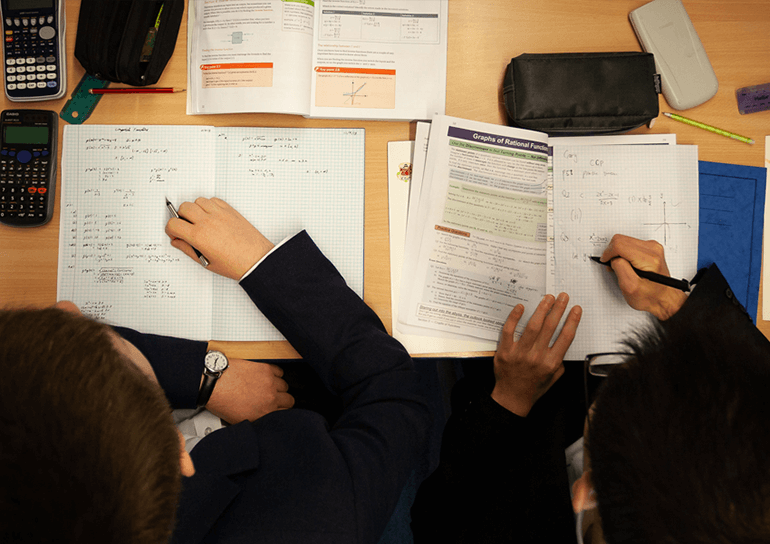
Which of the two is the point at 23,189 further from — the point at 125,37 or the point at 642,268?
the point at 642,268

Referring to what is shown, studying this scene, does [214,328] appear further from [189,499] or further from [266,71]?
[266,71]

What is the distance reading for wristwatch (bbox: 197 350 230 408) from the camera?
77 cm

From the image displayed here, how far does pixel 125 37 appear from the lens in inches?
29.1

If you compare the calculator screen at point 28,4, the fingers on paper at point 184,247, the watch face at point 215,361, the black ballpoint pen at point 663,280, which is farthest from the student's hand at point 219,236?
the black ballpoint pen at point 663,280

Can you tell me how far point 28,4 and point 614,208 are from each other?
112 centimetres

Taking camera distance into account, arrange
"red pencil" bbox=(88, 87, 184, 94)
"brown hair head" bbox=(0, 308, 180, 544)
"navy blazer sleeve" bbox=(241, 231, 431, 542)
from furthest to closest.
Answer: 1. "red pencil" bbox=(88, 87, 184, 94)
2. "navy blazer sleeve" bbox=(241, 231, 431, 542)
3. "brown hair head" bbox=(0, 308, 180, 544)

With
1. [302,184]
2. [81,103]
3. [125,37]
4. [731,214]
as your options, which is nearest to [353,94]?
[302,184]

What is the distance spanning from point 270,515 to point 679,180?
89 centimetres

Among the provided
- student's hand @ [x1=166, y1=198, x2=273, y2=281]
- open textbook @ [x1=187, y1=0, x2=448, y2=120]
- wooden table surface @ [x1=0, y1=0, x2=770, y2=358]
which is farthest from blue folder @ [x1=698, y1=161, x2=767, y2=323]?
student's hand @ [x1=166, y1=198, x2=273, y2=281]

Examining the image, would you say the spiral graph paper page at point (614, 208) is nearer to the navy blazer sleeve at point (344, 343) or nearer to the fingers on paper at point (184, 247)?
the navy blazer sleeve at point (344, 343)

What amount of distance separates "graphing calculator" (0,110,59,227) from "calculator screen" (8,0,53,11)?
180 millimetres

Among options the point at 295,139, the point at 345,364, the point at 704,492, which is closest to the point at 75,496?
the point at 345,364

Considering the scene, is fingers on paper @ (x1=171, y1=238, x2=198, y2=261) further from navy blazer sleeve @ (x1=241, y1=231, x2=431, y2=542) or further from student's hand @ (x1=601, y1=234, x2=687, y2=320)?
student's hand @ (x1=601, y1=234, x2=687, y2=320)

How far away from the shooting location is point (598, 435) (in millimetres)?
480
